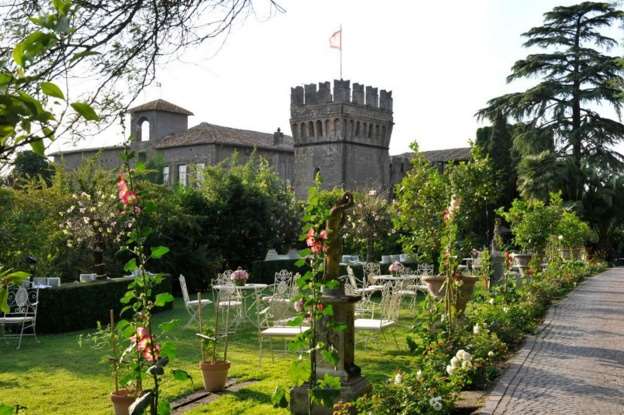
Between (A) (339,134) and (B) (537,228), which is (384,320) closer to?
(B) (537,228)

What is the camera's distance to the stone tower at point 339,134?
40.2m

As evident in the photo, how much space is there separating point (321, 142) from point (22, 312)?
31.0m

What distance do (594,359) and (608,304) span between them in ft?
19.0

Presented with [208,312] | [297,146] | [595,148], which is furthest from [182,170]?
[208,312]

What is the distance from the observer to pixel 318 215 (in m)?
5.12

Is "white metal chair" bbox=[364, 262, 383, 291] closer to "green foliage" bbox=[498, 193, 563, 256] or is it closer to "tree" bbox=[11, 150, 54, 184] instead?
"green foliage" bbox=[498, 193, 563, 256]

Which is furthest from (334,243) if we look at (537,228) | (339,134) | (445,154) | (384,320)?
(445,154)

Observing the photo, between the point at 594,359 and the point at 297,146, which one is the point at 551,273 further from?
the point at 297,146

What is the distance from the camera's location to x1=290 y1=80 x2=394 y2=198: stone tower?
4019cm

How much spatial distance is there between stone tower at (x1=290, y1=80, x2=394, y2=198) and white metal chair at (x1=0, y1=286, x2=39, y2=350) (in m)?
28.1

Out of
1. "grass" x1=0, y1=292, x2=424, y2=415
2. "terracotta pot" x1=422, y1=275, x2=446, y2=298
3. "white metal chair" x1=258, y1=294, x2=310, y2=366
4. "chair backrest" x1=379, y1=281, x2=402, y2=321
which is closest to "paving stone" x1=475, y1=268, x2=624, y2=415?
"terracotta pot" x1=422, y1=275, x2=446, y2=298

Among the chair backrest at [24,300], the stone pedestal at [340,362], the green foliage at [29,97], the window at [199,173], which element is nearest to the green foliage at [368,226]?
the window at [199,173]

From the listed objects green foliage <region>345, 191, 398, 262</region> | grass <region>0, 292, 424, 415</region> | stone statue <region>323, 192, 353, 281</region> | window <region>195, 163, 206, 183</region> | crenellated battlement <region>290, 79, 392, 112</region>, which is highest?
crenellated battlement <region>290, 79, 392, 112</region>

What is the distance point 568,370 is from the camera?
663 centimetres
